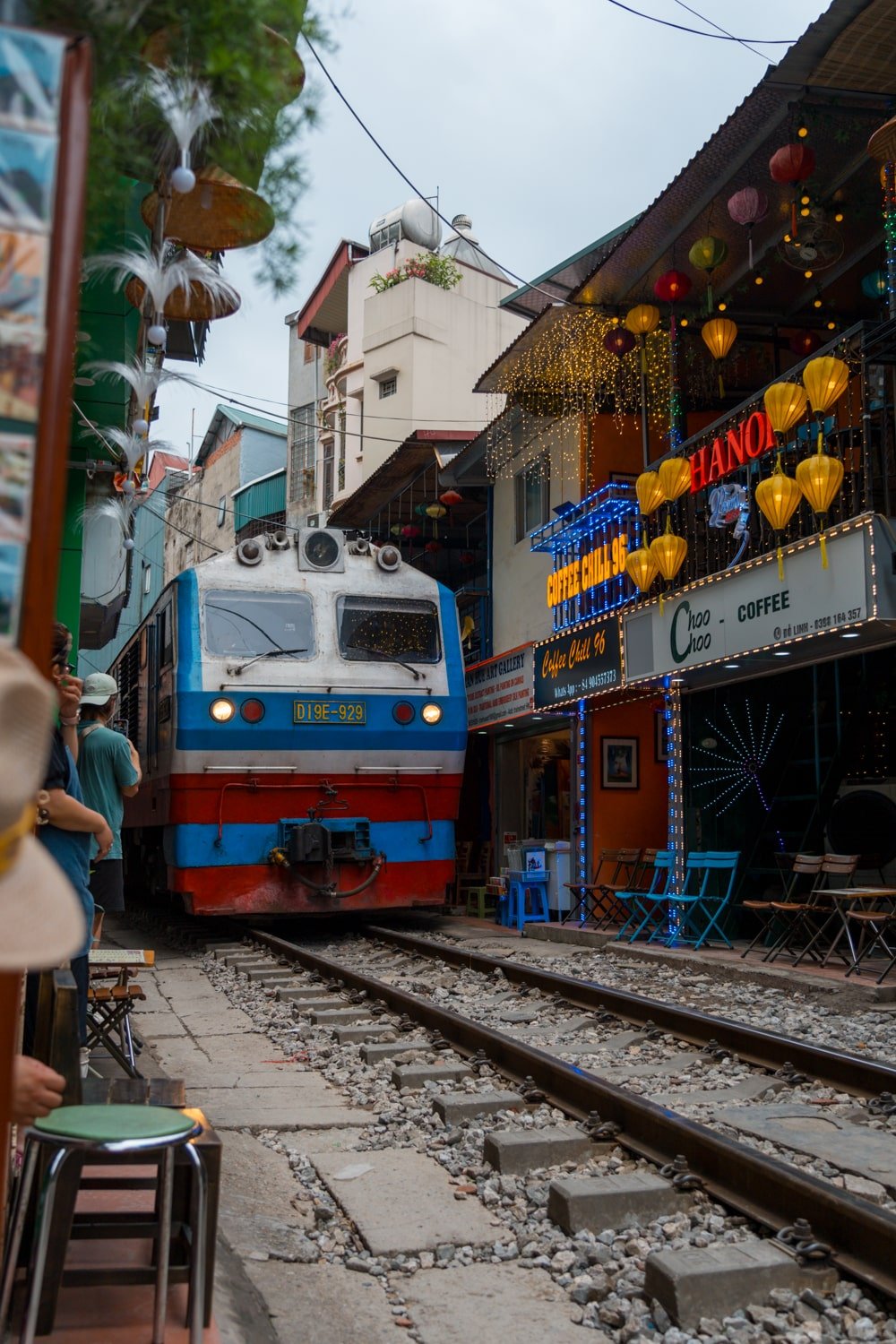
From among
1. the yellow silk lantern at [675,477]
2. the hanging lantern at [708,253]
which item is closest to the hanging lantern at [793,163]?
the hanging lantern at [708,253]

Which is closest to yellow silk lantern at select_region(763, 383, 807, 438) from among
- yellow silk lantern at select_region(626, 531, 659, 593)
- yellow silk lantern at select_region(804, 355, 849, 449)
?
yellow silk lantern at select_region(804, 355, 849, 449)

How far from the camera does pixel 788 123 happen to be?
10820 mm

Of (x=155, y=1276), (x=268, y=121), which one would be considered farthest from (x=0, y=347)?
(x=155, y=1276)

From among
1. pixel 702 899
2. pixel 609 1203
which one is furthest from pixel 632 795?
pixel 609 1203

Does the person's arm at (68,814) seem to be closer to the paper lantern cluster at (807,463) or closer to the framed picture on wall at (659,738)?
the paper lantern cluster at (807,463)

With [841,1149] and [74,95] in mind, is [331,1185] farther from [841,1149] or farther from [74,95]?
[74,95]

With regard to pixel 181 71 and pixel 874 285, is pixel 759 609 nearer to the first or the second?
pixel 874 285

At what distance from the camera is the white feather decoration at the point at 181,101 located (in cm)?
250

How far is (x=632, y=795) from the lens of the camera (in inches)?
623

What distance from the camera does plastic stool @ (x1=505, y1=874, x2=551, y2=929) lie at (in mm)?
14789

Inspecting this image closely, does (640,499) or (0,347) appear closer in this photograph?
(0,347)

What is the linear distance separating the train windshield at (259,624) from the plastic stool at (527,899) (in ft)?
14.5

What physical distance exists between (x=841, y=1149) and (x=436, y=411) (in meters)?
26.1

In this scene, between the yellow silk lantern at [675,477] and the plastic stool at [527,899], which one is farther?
the plastic stool at [527,899]
